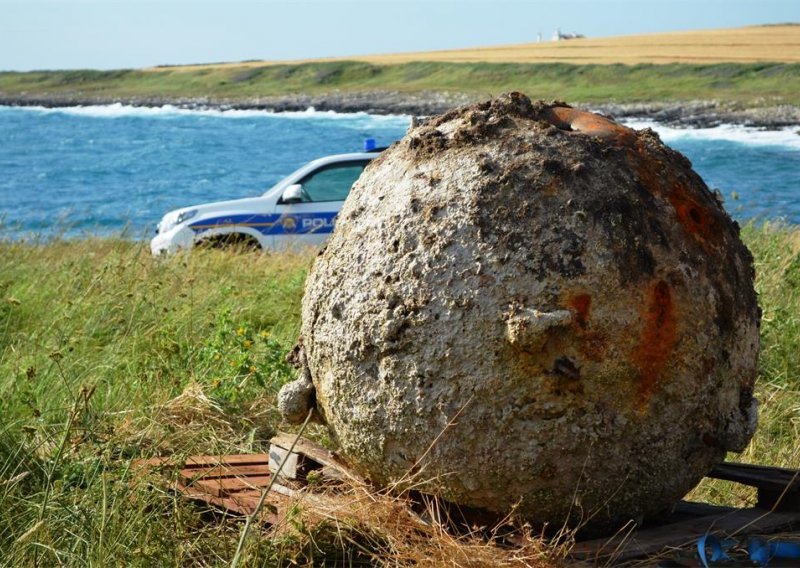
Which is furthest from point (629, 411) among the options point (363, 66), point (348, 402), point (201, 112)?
point (363, 66)

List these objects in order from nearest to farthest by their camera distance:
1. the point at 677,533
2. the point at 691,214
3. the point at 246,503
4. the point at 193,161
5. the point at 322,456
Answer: the point at 677,533 → the point at 691,214 → the point at 246,503 → the point at 322,456 → the point at 193,161

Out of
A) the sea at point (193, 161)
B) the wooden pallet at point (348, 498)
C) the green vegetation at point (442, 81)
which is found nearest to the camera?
the wooden pallet at point (348, 498)

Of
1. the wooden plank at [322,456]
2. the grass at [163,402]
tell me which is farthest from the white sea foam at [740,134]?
the wooden plank at [322,456]

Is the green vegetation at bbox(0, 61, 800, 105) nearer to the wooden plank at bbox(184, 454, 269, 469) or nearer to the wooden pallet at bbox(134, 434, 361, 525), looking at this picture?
the wooden plank at bbox(184, 454, 269, 469)

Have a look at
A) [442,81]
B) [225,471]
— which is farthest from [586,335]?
[442,81]

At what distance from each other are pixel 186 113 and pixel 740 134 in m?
42.0

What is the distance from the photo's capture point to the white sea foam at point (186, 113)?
2414 inches

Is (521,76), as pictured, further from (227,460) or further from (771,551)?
(771,551)

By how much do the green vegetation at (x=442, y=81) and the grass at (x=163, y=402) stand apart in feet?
136

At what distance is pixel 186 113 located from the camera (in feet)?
236

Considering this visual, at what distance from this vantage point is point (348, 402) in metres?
4.04

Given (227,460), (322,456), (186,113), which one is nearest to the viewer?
(322,456)

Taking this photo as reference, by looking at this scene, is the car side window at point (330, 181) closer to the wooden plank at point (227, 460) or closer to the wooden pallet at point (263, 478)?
the wooden plank at point (227, 460)

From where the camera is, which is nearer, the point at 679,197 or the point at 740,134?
the point at 679,197
